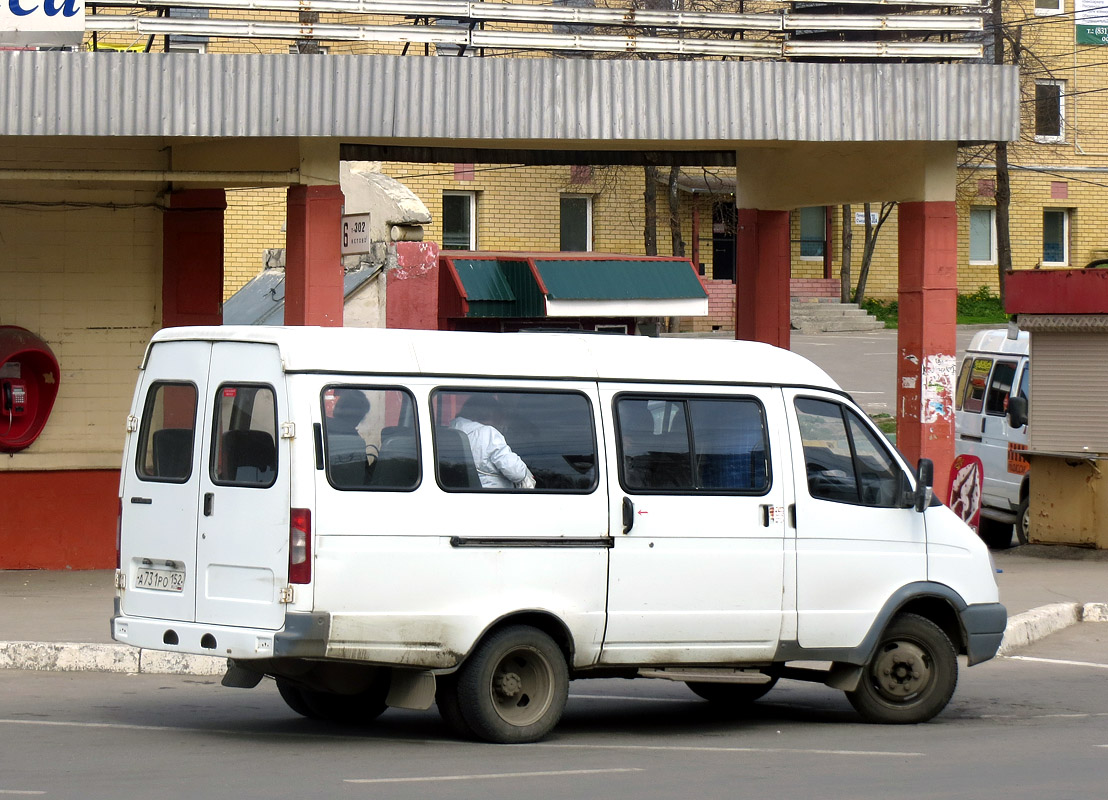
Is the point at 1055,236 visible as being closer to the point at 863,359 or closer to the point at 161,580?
the point at 863,359

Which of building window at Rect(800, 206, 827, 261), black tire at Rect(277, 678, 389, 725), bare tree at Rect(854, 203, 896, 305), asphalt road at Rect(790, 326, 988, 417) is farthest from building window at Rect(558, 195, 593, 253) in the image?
black tire at Rect(277, 678, 389, 725)

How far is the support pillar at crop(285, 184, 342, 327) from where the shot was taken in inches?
520

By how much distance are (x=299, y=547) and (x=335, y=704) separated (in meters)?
1.69

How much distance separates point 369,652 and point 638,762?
1384 mm

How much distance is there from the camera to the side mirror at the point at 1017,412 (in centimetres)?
1680

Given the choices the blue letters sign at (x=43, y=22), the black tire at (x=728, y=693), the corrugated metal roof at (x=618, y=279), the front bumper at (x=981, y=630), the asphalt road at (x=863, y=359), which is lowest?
the black tire at (x=728, y=693)

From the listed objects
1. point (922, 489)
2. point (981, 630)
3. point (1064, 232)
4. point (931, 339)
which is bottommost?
point (981, 630)

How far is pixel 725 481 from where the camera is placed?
845 centimetres

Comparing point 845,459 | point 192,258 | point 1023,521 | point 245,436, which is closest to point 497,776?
point 245,436

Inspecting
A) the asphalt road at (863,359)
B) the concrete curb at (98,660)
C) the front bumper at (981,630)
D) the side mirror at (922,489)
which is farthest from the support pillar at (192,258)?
the asphalt road at (863,359)

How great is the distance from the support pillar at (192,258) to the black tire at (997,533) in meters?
9.12

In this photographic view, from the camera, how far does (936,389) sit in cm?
1430

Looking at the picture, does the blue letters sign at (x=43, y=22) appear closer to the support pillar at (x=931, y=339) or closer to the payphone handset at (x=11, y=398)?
the payphone handset at (x=11, y=398)

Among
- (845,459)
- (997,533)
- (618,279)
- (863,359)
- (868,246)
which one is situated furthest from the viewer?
(868,246)
